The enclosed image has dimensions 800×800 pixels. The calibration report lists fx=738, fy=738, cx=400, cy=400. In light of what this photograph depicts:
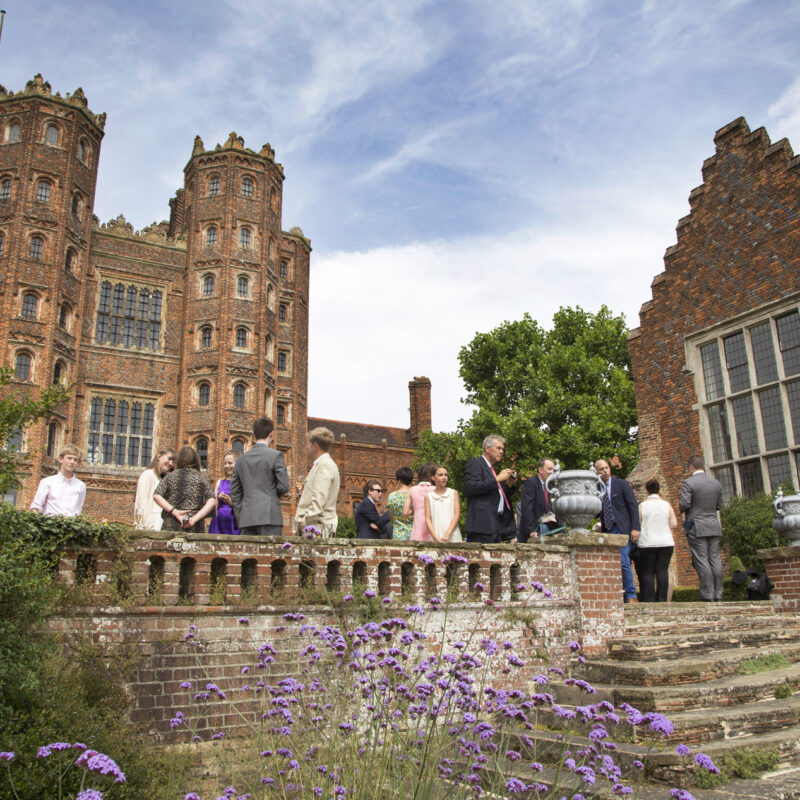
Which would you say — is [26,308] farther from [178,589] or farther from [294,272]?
[178,589]

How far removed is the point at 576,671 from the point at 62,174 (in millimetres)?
29101

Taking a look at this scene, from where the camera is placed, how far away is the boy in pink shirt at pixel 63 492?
6.95 metres

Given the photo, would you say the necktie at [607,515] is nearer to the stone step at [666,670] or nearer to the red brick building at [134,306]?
the stone step at [666,670]

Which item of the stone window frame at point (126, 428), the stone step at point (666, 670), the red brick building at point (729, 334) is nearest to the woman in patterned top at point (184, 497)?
the stone step at point (666, 670)

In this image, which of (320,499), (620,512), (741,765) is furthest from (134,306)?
(741,765)

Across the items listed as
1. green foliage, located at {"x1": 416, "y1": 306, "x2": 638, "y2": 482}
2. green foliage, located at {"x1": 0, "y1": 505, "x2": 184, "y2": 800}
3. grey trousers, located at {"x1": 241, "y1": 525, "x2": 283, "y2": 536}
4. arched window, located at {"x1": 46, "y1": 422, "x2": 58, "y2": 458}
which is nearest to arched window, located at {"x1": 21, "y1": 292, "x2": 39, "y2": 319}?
arched window, located at {"x1": 46, "y1": 422, "x2": 58, "y2": 458}

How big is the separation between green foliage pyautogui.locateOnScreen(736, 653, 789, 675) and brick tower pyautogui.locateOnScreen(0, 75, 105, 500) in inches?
986

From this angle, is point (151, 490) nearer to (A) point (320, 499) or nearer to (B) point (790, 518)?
(A) point (320, 499)

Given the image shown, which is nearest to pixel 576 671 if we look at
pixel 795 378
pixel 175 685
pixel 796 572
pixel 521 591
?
pixel 521 591

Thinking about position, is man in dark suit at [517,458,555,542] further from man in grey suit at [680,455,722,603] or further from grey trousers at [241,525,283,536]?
grey trousers at [241,525,283,536]

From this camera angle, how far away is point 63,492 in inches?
280

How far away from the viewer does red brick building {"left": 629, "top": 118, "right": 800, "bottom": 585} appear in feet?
48.8

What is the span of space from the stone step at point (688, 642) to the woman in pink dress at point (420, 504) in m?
2.11

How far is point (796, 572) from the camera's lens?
9.57 m
